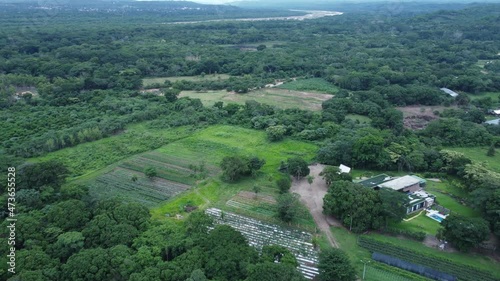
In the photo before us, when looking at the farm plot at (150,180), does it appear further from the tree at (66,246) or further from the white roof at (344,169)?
the white roof at (344,169)

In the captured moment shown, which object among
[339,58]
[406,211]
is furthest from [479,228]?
[339,58]

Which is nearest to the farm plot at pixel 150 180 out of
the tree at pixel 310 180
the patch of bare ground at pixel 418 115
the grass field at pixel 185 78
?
the tree at pixel 310 180

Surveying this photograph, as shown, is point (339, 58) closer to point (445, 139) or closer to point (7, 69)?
point (445, 139)

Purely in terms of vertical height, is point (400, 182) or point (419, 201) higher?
point (400, 182)

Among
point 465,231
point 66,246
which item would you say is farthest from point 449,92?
point 66,246

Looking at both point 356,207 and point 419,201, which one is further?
point 419,201

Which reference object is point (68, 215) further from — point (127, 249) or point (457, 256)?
point (457, 256)
